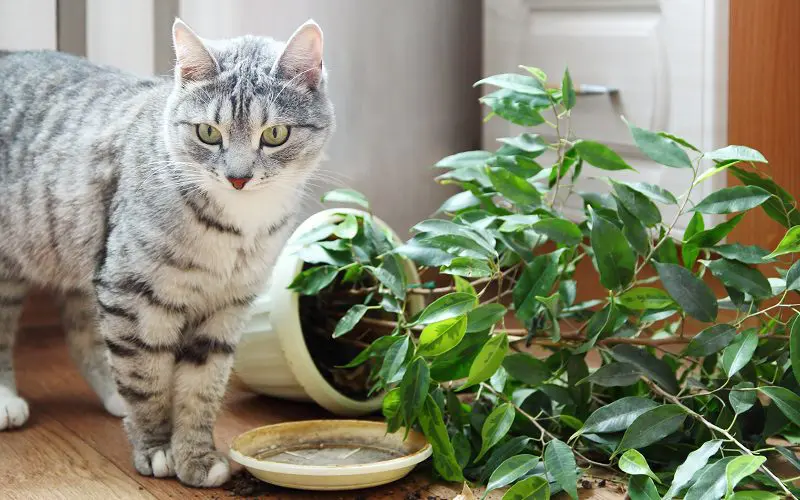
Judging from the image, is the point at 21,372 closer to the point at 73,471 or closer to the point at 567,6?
the point at 73,471

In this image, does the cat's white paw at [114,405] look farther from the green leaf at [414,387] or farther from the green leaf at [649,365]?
the green leaf at [649,365]

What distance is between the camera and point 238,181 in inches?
53.6

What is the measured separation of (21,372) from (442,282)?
1.01 m

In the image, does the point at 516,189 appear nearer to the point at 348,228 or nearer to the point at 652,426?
the point at 348,228

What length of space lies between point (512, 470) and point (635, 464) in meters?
0.15

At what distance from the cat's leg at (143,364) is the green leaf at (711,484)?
2.42 feet

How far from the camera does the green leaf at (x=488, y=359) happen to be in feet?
4.55

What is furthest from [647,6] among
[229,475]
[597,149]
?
[229,475]

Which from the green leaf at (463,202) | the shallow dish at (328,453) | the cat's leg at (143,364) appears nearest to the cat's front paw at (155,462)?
the cat's leg at (143,364)

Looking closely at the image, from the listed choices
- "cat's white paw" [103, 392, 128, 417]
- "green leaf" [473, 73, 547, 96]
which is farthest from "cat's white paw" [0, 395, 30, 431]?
"green leaf" [473, 73, 547, 96]

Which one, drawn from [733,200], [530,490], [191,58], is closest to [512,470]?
[530,490]

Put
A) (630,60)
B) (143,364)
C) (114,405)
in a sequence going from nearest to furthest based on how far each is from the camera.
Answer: (143,364), (114,405), (630,60)

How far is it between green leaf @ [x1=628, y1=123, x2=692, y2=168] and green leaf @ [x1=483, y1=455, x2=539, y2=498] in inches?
17.3

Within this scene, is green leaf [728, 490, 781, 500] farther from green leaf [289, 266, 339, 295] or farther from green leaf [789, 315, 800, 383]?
green leaf [289, 266, 339, 295]
